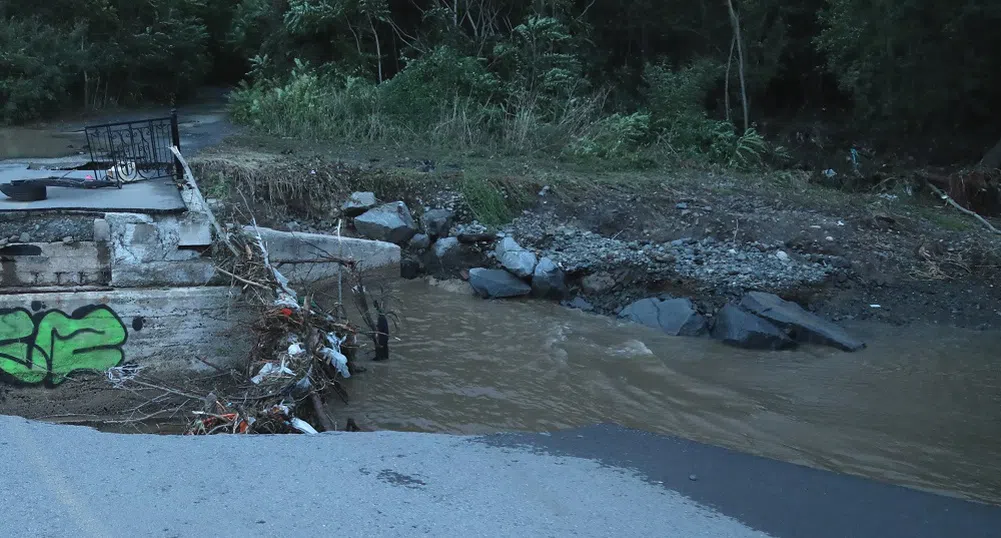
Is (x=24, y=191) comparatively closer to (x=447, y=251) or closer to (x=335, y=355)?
(x=335, y=355)

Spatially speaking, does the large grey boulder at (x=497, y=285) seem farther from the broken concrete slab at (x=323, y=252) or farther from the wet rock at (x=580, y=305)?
the broken concrete slab at (x=323, y=252)

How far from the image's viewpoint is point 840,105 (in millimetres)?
20953

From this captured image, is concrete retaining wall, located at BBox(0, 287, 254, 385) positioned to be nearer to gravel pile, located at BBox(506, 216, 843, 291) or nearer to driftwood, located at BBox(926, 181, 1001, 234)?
gravel pile, located at BBox(506, 216, 843, 291)

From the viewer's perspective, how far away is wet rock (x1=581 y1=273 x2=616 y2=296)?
413 inches

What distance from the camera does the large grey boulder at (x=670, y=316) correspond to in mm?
9367

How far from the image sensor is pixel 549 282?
34.3 feet

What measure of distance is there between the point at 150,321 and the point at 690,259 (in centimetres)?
631

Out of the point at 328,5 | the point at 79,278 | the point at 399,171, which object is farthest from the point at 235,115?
the point at 79,278

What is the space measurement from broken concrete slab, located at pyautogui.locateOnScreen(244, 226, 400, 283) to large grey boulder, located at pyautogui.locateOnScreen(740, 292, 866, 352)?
454 cm

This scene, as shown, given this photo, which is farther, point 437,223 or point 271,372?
point 437,223

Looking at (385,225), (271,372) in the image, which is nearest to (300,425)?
(271,372)

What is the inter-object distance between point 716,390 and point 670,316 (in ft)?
6.28

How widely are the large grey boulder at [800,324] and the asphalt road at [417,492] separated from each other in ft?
11.7

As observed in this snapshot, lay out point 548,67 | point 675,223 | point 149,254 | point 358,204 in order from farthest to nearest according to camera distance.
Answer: point 548,67
point 358,204
point 675,223
point 149,254
